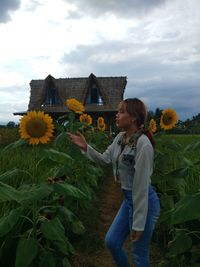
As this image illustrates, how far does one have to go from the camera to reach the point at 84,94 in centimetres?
2730

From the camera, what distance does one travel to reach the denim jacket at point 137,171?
10.2ft

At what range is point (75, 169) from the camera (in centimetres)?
541

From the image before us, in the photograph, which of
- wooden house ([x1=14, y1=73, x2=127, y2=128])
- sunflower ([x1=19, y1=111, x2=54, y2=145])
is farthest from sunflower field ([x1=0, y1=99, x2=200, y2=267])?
wooden house ([x1=14, y1=73, x2=127, y2=128])

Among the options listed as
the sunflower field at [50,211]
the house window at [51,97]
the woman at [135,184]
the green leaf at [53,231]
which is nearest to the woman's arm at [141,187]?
the woman at [135,184]

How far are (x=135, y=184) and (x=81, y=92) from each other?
2454 centimetres

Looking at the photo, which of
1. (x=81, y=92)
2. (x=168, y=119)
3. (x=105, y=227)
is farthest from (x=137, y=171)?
(x=81, y=92)

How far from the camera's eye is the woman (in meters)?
3.11

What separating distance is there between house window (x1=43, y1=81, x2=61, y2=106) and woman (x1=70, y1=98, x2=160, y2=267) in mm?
24598

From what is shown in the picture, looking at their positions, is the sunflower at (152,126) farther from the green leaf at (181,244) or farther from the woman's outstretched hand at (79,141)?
the green leaf at (181,244)

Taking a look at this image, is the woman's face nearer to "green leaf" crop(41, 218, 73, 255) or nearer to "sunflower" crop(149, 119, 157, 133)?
"green leaf" crop(41, 218, 73, 255)

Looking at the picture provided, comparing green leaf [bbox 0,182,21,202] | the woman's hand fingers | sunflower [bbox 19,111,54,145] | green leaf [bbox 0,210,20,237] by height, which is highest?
sunflower [bbox 19,111,54,145]

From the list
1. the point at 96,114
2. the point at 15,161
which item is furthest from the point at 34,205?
the point at 96,114

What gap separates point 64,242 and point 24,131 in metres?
0.85

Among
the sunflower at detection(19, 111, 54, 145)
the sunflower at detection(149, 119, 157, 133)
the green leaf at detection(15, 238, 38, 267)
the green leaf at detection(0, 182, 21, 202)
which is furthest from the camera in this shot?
the sunflower at detection(149, 119, 157, 133)
